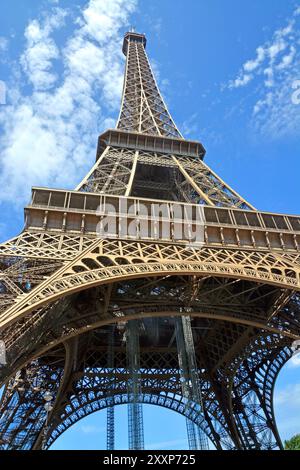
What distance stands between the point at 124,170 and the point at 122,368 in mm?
11880

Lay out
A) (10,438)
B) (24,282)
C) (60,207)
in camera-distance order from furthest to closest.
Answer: (10,438), (60,207), (24,282)

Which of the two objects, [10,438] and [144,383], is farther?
[144,383]

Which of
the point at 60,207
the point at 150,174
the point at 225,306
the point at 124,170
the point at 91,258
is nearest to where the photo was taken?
the point at 91,258

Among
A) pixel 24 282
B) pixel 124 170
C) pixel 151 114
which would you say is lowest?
pixel 24 282

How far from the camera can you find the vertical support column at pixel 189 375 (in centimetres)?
1691

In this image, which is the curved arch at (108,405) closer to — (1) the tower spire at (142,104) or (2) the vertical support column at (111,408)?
(2) the vertical support column at (111,408)

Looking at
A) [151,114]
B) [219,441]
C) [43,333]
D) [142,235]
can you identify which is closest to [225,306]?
[142,235]

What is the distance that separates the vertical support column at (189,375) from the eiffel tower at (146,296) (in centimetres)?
8

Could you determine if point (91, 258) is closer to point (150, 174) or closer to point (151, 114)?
point (150, 174)

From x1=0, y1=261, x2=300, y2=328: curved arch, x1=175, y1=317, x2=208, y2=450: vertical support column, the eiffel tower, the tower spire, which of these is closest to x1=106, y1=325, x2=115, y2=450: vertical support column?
the eiffel tower

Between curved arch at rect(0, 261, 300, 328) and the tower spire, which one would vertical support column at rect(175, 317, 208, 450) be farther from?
the tower spire

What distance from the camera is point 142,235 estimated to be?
16016 millimetres

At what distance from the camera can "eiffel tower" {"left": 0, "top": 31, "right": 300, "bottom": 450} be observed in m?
13.0

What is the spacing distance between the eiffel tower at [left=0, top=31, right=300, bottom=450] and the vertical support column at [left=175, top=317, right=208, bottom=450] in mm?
85
